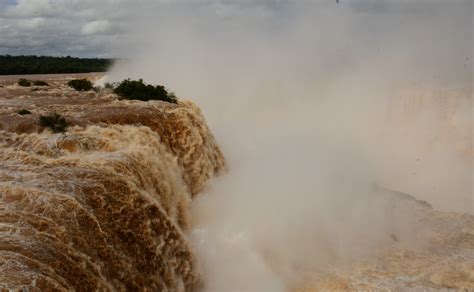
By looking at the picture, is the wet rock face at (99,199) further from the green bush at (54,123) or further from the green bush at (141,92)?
the green bush at (141,92)

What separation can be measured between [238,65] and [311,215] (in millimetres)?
26873

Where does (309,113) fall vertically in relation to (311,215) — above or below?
above

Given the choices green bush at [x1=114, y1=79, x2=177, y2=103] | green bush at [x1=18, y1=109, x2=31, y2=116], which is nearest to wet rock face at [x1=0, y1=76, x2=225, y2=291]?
green bush at [x1=18, y1=109, x2=31, y2=116]

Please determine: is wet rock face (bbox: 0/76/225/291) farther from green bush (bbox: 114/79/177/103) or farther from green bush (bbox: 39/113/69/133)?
green bush (bbox: 114/79/177/103)

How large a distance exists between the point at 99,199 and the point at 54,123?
4429 millimetres

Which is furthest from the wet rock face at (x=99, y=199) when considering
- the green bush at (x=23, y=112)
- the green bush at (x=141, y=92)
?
the green bush at (x=141, y=92)

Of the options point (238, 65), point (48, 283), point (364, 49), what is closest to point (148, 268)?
point (48, 283)

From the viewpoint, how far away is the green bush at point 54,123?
10.9 m

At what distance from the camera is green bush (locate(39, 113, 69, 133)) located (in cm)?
1086

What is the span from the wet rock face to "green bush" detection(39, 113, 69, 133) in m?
0.16

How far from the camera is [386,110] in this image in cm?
2883

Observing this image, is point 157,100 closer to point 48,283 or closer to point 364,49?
point 48,283

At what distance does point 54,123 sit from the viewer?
11.1 meters

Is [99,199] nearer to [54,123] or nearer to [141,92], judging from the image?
[54,123]
